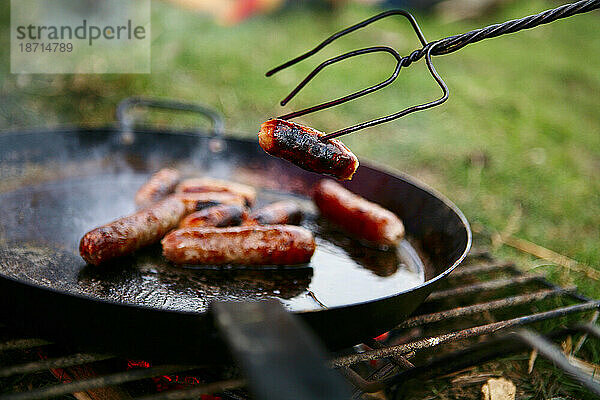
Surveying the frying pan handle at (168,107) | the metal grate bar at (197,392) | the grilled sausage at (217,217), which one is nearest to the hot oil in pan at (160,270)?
the grilled sausage at (217,217)

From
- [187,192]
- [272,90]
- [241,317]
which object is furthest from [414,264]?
[272,90]

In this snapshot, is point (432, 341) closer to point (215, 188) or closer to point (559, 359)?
point (559, 359)

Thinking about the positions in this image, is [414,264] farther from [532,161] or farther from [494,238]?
[532,161]

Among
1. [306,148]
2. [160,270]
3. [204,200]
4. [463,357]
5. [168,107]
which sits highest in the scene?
[168,107]

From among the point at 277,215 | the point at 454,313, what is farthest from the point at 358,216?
the point at 454,313

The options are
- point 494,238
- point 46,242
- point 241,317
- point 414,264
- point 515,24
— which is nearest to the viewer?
point 241,317

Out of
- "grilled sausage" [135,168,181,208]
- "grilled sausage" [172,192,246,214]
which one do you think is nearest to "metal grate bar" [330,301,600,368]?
"grilled sausage" [172,192,246,214]
